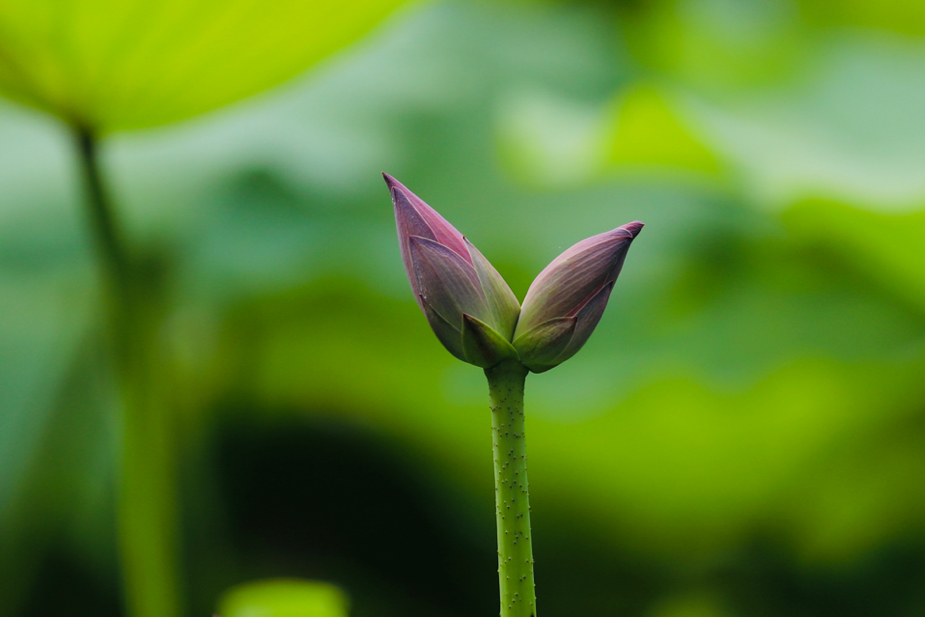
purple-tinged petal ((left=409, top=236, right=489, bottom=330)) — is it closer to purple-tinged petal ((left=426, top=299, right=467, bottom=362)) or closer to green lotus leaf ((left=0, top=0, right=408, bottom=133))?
purple-tinged petal ((left=426, top=299, right=467, bottom=362))

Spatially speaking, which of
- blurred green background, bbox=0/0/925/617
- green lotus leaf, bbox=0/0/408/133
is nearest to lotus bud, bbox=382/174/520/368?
green lotus leaf, bbox=0/0/408/133

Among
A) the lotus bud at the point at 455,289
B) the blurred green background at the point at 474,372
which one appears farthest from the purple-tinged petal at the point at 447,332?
the blurred green background at the point at 474,372

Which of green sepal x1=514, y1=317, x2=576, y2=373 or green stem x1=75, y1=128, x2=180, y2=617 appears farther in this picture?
green stem x1=75, y1=128, x2=180, y2=617

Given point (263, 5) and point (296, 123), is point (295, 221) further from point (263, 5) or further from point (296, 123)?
point (263, 5)

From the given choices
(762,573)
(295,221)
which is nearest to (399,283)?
(295,221)

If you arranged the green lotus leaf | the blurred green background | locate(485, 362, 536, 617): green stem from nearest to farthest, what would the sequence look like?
locate(485, 362, 536, 617): green stem, the green lotus leaf, the blurred green background

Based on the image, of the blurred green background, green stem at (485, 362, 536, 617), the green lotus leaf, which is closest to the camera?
green stem at (485, 362, 536, 617)

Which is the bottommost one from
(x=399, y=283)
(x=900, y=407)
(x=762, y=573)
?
(x=762, y=573)

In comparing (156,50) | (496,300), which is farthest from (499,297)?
(156,50)
